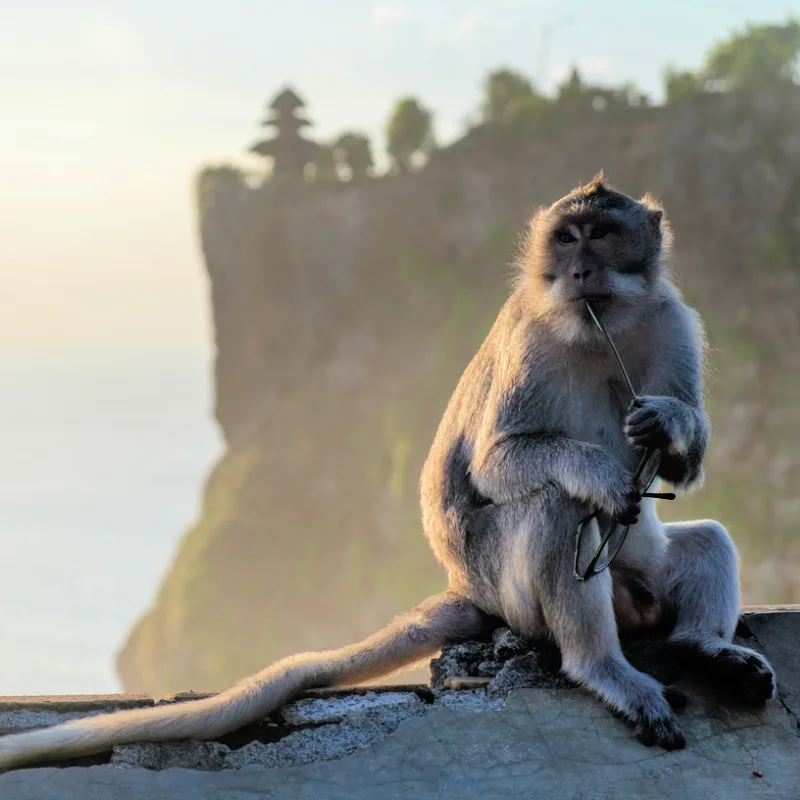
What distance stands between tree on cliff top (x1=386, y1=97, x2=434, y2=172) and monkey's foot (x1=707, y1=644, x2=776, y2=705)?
1283 inches

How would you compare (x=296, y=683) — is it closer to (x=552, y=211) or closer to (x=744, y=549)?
(x=552, y=211)

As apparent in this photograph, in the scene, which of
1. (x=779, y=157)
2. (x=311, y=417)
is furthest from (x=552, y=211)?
(x=311, y=417)

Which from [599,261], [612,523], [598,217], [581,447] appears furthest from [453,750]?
[598,217]

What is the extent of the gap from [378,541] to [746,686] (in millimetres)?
32943

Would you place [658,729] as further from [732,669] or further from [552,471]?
[552,471]

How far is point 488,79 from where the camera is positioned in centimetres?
3469

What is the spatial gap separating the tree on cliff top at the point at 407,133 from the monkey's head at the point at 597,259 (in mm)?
31964

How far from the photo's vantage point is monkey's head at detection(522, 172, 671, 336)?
335 centimetres

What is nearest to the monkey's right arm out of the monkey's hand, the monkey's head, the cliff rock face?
the monkey's hand

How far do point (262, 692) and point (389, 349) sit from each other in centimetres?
3404

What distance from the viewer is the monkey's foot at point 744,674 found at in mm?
3006

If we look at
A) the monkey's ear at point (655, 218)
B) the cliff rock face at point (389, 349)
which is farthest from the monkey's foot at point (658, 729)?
the cliff rock face at point (389, 349)

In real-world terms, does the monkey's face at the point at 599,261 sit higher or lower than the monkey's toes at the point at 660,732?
higher

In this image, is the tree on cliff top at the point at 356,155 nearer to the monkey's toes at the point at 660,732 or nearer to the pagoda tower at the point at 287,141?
the pagoda tower at the point at 287,141
